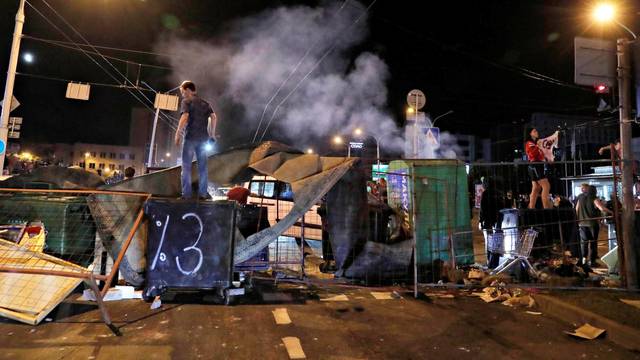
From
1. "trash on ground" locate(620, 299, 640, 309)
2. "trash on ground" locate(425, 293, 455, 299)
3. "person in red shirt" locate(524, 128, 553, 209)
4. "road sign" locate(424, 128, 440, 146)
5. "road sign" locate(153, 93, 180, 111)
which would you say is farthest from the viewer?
"road sign" locate(153, 93, 180, 111)

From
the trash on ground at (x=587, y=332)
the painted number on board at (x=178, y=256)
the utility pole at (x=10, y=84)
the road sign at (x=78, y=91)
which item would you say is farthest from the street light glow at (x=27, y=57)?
the trash on ground at (x=587, y=332)

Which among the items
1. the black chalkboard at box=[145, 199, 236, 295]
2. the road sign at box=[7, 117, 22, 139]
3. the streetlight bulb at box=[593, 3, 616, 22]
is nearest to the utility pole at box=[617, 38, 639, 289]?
the streetlight bulb at box=[593, 3, 616, 22]

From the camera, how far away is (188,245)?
192 inches

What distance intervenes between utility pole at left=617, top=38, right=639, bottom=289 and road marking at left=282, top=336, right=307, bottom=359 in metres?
5.14

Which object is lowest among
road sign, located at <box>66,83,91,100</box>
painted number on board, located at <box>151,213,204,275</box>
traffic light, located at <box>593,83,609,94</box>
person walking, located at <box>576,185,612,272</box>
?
painted number on board, located at <box>151,213,204,275</box>

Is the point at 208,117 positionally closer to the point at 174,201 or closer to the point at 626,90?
the point at 174,201

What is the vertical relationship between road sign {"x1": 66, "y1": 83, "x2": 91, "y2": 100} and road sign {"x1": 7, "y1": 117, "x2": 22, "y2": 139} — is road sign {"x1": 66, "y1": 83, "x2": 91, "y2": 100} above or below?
above

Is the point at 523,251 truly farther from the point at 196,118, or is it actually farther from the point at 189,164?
the point at 196,118

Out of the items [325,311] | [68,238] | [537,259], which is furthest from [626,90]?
[68,238]

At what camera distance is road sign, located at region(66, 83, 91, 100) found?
1484 cm

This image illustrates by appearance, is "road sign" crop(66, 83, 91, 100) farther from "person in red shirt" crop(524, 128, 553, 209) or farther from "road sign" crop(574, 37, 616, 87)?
"road sign" crop(574, 37, 616, 87)

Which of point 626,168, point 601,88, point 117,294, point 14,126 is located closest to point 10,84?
point 14,126

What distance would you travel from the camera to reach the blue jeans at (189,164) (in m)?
5.80

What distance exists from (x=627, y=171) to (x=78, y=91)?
17.3 m
